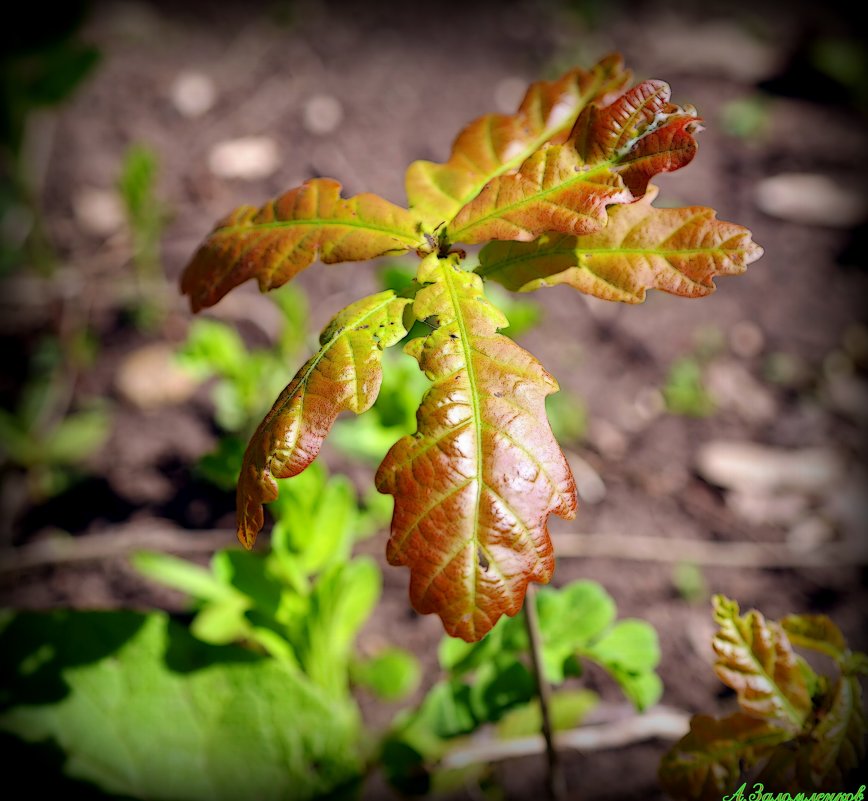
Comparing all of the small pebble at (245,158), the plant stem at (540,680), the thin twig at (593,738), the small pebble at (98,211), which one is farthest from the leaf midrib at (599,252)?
the small pebble at (98,211)

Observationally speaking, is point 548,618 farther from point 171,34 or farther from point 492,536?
point 171,34

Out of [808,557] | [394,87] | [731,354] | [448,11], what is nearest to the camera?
[808,557]

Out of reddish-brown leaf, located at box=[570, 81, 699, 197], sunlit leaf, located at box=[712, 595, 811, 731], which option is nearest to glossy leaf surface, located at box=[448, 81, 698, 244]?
reddish-brown leaf, located at box=[570, 81, 699, 197]

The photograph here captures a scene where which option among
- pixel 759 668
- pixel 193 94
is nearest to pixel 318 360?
pixel 759 668

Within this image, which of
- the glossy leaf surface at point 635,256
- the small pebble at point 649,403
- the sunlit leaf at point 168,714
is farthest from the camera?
the small pebble at point 649,403

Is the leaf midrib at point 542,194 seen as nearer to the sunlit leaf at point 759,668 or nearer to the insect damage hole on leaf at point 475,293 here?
the insect damage hole on leaf at point 475,293

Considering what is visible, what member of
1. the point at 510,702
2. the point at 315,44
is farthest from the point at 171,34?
the point at 510,702
